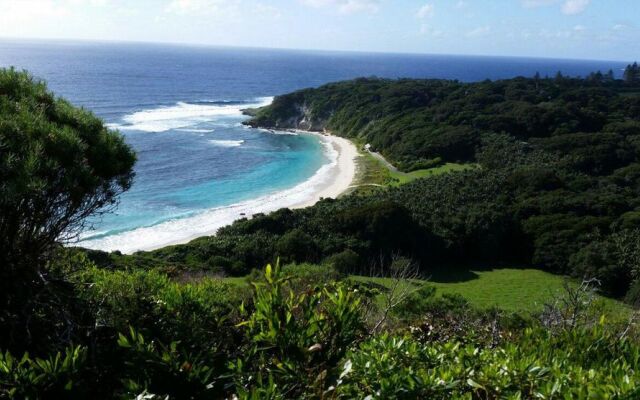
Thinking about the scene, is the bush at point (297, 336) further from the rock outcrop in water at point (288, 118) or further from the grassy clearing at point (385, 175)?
the rock outcrop in water at point (288, 118)

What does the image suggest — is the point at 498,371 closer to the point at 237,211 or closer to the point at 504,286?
the point at 504,286

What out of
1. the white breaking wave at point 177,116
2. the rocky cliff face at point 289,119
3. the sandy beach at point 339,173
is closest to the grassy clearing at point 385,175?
the sandy beach at point 339,173

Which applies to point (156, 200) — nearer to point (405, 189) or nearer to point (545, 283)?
point (405, 189)

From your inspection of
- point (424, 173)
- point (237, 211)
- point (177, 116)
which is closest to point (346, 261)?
point (237, 211)

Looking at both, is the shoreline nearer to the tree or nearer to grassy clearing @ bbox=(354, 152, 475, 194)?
grassy clearing @ bbox=(354, 152, 475, 194)

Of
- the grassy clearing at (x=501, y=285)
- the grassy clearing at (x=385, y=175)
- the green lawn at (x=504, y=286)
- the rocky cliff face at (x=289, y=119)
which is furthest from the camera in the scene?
the rocky cliff face at (x=289, y=119)

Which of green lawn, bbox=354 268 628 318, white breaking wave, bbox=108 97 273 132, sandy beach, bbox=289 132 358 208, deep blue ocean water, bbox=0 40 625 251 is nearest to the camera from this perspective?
green lawn, bbox=354 268 628 318

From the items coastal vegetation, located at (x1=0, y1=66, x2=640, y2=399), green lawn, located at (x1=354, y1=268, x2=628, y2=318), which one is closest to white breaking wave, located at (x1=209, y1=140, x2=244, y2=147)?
coastal vegetation, located at (x1=0, y1=66, x2=640, y2=399)
